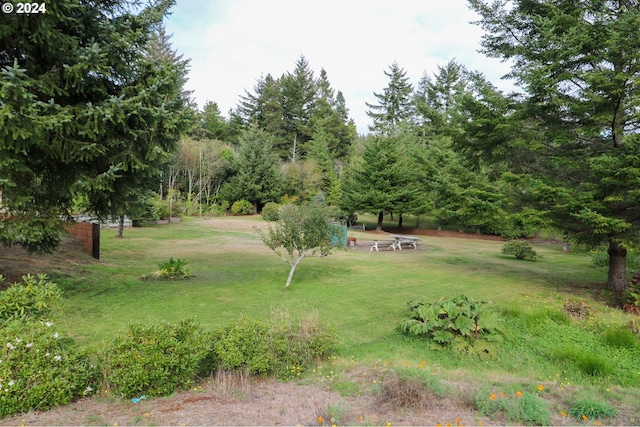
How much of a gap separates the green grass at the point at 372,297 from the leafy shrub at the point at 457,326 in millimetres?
242

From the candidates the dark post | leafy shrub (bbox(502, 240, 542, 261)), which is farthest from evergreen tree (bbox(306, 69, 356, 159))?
the dark post

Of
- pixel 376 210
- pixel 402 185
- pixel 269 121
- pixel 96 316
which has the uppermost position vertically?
pixel 269 121

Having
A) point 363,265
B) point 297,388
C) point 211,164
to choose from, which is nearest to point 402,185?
point 363,265

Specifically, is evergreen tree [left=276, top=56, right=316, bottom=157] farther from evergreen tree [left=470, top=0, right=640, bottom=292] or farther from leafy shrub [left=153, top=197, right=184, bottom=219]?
evergreen tree [left=470, top=0, right=640, bottom=292]

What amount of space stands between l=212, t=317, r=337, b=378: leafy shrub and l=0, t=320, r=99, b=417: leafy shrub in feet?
4.32

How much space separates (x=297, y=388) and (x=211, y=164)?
109 ft

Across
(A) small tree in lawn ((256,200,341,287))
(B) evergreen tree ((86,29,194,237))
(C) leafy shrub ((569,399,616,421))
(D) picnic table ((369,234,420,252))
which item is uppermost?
(B) evergreen tree ((86,29,194,237))

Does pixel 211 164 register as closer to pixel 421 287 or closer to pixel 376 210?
pixel 376 210

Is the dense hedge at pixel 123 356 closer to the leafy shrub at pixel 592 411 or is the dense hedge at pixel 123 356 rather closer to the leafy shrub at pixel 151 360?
the leafy shrub at pixel 151 360

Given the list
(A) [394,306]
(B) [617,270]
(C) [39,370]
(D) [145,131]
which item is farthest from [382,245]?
(C) [39,370]

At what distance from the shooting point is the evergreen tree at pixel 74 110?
6000mm

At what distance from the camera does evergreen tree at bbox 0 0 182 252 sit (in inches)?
236

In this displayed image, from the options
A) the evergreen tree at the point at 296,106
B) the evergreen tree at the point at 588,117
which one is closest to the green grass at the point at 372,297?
the evergreen tree at the point at 588,117

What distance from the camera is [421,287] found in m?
10.2
